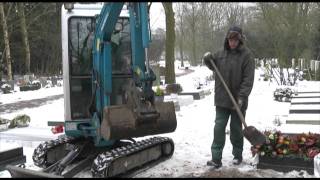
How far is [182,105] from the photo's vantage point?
13352mm

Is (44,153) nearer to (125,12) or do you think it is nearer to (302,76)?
(125,12)

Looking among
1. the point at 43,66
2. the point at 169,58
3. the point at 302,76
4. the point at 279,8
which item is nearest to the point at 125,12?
the point at 169,58

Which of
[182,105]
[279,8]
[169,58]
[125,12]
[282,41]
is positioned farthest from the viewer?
[279,8]

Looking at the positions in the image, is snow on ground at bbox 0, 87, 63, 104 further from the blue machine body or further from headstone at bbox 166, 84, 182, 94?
the blue machine body

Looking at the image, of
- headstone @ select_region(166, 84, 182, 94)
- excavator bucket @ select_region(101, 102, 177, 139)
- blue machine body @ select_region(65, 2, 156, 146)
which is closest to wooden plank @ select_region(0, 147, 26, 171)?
blue machine body @ select_region(65, 2, 156, 146)

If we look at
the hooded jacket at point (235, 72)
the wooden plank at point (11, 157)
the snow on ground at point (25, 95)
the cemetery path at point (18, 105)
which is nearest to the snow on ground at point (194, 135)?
the wooden plank at point (11, 157)

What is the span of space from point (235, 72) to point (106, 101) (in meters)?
1.75

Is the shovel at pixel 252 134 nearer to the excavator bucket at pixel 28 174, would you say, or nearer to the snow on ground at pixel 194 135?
the snow on ground at pixel 194 135

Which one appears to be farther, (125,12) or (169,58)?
(169,58)

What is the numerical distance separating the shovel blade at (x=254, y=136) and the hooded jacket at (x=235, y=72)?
1.24 ft

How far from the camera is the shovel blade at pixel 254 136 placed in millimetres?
6153

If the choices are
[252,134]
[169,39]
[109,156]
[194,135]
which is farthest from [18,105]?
[252,134]

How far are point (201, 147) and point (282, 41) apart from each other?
1913cm

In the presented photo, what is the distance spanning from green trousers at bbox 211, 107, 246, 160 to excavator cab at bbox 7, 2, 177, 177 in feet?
1.93
